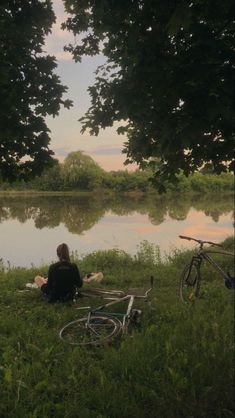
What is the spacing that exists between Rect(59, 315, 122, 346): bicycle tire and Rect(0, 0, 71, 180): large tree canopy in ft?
8.07

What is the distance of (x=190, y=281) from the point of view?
905cm

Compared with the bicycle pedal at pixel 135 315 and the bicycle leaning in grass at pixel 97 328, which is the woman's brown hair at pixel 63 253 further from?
the bicycle pedal at pixel 135 315

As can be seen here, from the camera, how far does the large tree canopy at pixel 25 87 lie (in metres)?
5.00

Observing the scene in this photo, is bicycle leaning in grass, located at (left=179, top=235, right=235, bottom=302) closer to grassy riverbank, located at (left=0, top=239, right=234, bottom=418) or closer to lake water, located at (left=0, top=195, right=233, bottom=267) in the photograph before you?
grassy riverbank, located at (left=0, top=239, right=234, bottom=418)

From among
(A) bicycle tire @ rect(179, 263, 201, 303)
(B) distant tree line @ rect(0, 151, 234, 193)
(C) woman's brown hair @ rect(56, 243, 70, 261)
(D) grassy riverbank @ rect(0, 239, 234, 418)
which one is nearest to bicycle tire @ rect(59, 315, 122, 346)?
(D) grassy riverbank @ rect(0, 239, 234, 418)

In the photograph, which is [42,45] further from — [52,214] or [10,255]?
[52,214]

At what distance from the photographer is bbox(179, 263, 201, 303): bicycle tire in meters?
8.72

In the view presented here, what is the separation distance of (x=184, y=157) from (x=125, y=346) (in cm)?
264

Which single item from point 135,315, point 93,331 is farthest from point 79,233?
point 93,331

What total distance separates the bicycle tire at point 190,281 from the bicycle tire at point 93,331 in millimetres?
2494

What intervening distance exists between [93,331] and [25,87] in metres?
3.63

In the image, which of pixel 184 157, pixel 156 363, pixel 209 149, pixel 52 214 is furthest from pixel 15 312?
pixel 52 214

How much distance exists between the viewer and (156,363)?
5.09 m

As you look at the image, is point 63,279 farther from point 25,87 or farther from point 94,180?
point 94,180
